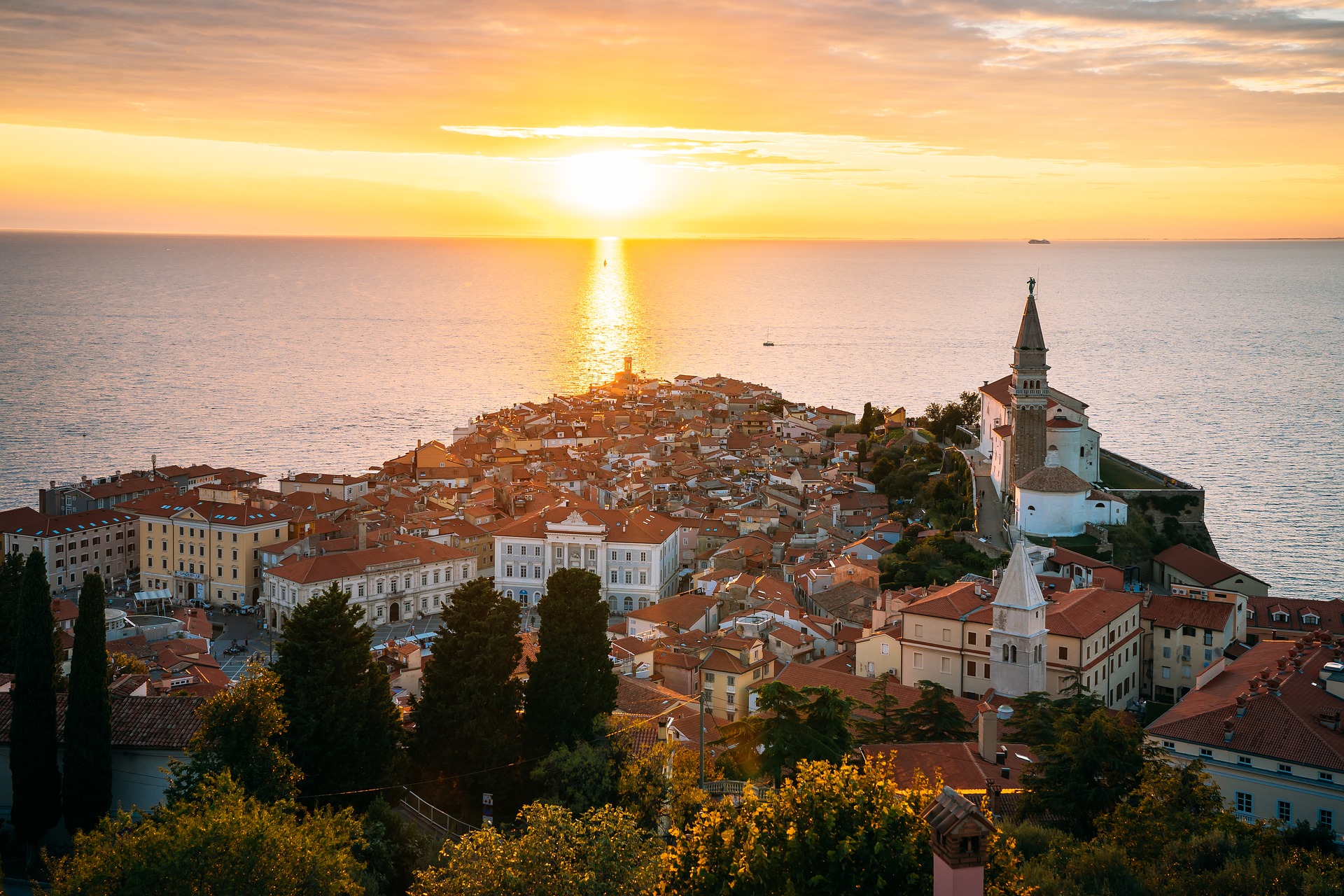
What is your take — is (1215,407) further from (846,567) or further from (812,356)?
(846,567)

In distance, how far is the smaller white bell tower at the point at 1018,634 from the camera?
26.7 m

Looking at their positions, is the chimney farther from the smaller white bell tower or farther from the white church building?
the white church building

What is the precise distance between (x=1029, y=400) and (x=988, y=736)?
23211mm

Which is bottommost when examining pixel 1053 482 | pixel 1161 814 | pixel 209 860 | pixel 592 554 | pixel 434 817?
pixel 592 554

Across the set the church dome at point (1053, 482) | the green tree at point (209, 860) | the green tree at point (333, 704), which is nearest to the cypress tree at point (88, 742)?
the green tree at point (333, 704)

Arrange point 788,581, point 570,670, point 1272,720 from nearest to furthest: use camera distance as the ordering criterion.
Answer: point 570,670
point 1272,720
point 788,581

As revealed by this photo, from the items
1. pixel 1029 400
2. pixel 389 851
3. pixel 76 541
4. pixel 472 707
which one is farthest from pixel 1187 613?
pixel 76 541

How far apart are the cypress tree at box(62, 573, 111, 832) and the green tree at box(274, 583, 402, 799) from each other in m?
2.38

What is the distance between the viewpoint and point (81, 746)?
16.6m

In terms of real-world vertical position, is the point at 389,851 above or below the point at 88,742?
below

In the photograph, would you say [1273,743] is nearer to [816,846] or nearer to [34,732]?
[816,846]

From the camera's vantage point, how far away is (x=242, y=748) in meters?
15.5

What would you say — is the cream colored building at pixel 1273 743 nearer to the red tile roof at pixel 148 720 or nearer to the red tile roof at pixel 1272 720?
the red tile roof at pixel 1272 720

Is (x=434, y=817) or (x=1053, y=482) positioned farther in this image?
(x=1053, y=482)
